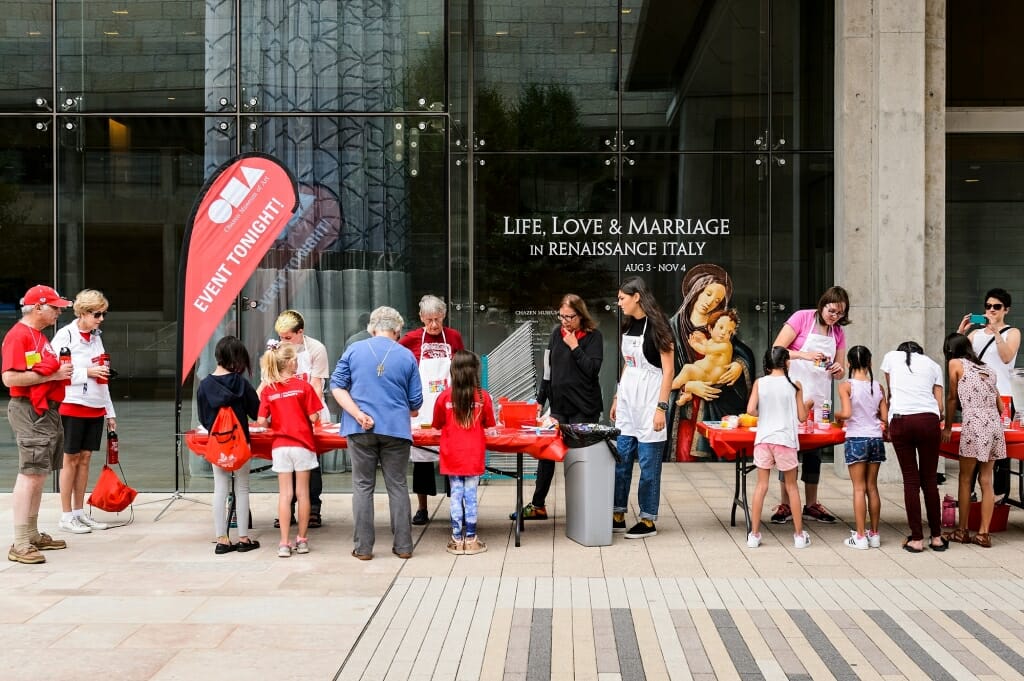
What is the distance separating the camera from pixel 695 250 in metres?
13.1

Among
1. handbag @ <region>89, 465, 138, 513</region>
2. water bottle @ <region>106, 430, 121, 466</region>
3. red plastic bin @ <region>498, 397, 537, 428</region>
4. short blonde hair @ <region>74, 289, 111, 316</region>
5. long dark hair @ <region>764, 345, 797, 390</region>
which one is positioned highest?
short blonde hair @ <region>74, 289, 111, 316</region>

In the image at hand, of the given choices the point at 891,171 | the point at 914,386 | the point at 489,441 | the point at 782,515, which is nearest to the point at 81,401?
the point at 489,441

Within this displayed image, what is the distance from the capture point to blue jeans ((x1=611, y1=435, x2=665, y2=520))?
8836 millimetres

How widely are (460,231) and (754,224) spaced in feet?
11.4

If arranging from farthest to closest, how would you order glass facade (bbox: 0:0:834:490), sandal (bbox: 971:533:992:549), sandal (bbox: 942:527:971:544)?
glass facade (bbox: 0:0:834:490) < sandal (bbox: 942:527:971:544) < sandal (bbox: 971:533:992:549)

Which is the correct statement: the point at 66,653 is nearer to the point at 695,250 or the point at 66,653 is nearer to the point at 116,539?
the point at 116,539

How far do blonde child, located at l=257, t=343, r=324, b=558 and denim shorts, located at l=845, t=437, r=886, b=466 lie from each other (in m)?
4.06

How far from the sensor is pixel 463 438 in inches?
326

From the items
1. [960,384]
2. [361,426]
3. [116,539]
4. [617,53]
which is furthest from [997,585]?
[617,53]

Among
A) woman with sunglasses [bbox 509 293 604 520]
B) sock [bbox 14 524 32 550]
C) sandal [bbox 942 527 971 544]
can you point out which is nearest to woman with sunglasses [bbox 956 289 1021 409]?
sandal [bbox 942 527 971 544]

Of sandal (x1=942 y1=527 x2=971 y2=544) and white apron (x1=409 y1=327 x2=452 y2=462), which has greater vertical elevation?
white apron (x1=409 y1=327 x2=452 y2=462)

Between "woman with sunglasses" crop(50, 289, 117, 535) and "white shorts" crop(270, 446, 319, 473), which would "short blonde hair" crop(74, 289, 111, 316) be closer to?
"woman with sunglasses" crop(50, 289, 117, 535)

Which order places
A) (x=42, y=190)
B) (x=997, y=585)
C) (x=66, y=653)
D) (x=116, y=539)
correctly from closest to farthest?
(x=66, y=653)
(x=997, y=585)
(x=116, y=539)
(x=42, y=190)

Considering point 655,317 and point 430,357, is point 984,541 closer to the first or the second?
point 655,317
